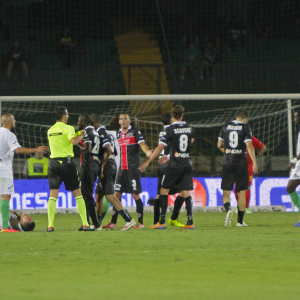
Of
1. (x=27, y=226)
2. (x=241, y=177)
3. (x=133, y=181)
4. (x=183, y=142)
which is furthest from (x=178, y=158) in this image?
(x=27, y=226)

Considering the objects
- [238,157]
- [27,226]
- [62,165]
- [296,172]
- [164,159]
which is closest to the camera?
[62,165]

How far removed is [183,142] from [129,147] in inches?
42.8

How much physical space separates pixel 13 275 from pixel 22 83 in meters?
16.4

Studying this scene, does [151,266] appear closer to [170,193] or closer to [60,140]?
[60,140]

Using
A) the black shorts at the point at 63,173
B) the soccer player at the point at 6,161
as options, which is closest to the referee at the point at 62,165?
the black shorts at the point at 63,173

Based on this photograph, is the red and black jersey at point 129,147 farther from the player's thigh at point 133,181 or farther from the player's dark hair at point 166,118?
the player's dark hair at point 166,118

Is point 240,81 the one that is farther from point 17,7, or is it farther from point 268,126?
point 17,7

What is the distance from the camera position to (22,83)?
67.3 ft

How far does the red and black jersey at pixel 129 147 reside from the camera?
9688mm

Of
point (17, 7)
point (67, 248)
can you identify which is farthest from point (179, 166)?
point (17, 7)

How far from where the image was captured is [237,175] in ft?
31.9

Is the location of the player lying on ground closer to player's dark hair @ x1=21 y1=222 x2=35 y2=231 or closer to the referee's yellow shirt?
player's dark hair @ x1=21 y1=222 x2=35 y2=231

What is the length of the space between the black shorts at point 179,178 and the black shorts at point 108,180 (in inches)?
33.6

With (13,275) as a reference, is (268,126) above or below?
above
